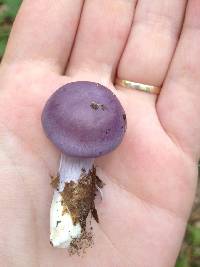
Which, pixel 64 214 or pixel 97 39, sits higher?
pixel 97 39

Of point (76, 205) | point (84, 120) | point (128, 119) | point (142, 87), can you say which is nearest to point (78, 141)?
point (84, 120)

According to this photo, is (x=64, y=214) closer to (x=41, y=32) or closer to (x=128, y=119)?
(x=128, y=119)

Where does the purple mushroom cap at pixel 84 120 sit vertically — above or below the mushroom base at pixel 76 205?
above

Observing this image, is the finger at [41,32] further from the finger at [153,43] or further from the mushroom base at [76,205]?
the mushroom base at [76,205]

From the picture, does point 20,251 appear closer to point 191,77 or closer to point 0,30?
point 191,77

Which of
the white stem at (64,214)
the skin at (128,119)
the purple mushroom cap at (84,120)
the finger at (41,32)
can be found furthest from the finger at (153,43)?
the white stem at (64,214)

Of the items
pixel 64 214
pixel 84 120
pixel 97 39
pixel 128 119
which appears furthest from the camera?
pixel 97 39

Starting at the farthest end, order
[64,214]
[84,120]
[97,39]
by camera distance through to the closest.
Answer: [97,39] < [64,214] < [84,120]

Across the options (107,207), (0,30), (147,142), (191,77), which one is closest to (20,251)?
(107,207)
